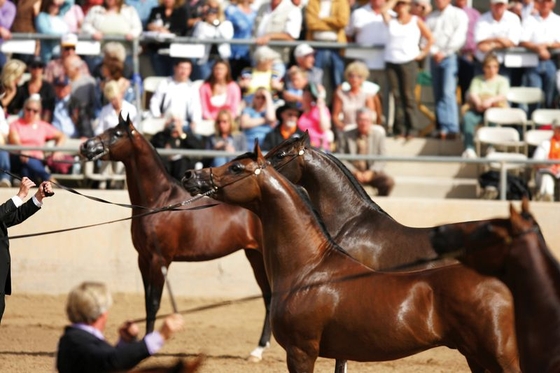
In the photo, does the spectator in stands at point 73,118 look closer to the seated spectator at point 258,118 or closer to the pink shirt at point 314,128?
the seated spectator at point 258,118

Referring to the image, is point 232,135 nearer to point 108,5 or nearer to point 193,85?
point 193,85

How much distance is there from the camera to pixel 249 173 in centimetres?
718

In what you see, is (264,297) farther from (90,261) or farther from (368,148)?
(368,148)

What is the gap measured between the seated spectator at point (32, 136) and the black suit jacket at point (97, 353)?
8048 millimetres

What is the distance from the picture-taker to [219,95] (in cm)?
1377

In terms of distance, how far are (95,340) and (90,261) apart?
26.3 feet

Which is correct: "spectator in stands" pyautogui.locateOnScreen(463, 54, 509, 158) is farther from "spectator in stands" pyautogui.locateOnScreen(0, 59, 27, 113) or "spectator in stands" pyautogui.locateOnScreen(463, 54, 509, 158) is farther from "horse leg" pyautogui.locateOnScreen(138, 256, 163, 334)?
"spectator in stands" pyautogui.locateOnScreen(0, 59, 27, 113)

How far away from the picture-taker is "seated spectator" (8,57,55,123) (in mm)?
14000

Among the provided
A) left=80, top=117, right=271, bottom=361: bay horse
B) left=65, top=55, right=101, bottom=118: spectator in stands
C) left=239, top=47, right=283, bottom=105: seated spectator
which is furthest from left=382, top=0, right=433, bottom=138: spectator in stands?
left=80, top=117, right=271, bottom=361: bay horse

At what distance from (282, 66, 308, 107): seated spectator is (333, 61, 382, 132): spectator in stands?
17.2 inches

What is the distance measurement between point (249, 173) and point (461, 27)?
25.9 ft

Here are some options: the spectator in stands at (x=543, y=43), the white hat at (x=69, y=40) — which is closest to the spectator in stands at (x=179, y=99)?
the white hat at (x=69, y=40)

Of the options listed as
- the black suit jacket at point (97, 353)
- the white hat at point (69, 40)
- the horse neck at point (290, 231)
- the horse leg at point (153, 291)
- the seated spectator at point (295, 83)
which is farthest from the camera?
the white hat at point (69, 40)

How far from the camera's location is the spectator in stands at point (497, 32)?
46.8ft
